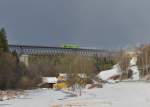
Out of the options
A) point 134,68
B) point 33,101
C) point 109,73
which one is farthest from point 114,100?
point 109,73

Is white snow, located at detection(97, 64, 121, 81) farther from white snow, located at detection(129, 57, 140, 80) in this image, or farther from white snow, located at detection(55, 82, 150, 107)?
white snow, located at detection(55, 82, 150, 107)

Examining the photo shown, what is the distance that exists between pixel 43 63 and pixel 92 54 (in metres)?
34.9

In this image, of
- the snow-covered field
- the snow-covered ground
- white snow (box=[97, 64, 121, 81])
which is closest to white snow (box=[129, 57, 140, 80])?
white snow (box=[97, 64, 121, 81])

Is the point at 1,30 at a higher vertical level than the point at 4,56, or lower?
higher

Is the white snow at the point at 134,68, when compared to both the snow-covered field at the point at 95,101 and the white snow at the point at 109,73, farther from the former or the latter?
the snow-covered field at the point at 95,101

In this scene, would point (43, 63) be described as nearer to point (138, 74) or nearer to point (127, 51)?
point (127, 51)

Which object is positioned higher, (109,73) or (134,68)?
(134,68)

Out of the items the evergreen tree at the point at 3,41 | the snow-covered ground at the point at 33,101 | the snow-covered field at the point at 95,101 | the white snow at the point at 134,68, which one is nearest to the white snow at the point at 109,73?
the white snow at the point at 134,68

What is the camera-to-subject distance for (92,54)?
178 meters

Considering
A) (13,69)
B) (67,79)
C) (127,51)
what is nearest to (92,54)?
(127,51)

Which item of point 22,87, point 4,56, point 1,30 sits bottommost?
point 22,87

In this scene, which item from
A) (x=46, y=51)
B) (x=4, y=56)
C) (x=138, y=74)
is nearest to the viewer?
(x=4, y=56)

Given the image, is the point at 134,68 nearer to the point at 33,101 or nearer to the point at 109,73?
the point at 109,73

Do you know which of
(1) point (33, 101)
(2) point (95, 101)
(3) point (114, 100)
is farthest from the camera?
(1) point (33, 101)
